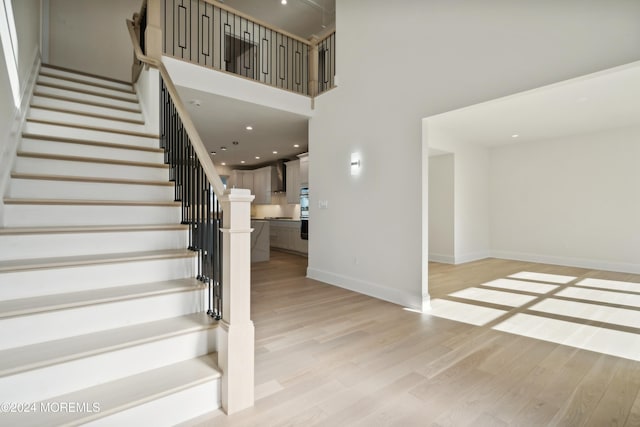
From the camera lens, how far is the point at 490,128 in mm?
5492

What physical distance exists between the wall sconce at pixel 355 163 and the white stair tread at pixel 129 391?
123 inches

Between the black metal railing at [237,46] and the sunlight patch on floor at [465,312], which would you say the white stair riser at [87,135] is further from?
the sunlight patch on floor at [465,312]

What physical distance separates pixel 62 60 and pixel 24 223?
5.04 m

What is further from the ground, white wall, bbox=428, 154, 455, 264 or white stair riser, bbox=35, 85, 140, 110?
white stair riser, bbox=35, 85, 140, 110

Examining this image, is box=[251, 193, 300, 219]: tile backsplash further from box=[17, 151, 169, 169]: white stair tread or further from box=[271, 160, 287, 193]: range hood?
box=[17, 151, 169, 169]: white stair tread

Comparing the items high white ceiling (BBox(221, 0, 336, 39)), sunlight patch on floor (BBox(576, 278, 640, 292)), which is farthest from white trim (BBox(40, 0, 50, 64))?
sunlight patch on floor (BBox(576, 278, 640, 292))

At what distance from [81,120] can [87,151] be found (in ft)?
2.32

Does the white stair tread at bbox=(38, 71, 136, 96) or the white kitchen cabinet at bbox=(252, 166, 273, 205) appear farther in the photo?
the white kitchen cabinet at bbox=(252, 166, 273, 205)

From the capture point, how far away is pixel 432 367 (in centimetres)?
222

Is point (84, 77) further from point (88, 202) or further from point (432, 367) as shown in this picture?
point (432, 367)

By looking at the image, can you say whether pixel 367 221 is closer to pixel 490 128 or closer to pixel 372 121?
pixel 372 121

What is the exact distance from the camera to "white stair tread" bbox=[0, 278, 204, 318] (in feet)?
5.16

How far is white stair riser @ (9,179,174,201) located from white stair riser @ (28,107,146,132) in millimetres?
→ 1087

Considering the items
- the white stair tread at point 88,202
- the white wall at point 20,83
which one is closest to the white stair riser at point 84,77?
the white wall at point 20,83
